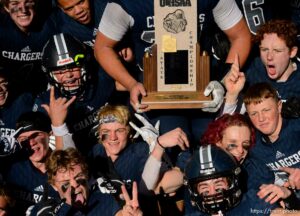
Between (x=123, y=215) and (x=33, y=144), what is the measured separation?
3.97ft

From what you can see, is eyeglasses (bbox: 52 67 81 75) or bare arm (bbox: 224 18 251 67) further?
eyeglasses (bbox: 52 67 81 75)

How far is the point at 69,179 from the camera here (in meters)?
5.64

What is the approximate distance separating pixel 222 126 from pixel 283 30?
82 cm

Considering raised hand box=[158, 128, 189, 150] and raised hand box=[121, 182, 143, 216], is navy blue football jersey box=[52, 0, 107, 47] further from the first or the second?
raised hand box=[121, 182, 143, 216]

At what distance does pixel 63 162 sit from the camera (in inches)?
224

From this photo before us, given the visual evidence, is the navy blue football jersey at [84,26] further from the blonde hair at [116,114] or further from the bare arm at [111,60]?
the blonde hair at [116,114]

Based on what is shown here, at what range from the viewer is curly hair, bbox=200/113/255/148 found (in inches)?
227

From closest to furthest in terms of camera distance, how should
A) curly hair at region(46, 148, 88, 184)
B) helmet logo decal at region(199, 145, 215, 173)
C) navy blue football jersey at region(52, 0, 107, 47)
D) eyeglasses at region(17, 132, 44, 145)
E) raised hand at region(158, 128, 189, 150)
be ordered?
1. helmet logo decal at region(199, 145, 215, 173)
2. raised hand at region(158, 128, 189, 150)
3. curly hair at region(46, 148, 88, 184)
4. eyeglasses at region(17, 132, 44, 145)
5. navy blue football jersey at region(52, 0, 107, 47)

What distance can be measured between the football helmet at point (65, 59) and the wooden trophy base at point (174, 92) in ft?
2.34

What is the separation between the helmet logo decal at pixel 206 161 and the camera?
211 inches

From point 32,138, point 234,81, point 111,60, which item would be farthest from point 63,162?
point 234,81

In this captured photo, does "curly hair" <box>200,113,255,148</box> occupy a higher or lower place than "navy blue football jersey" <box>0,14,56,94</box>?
lower

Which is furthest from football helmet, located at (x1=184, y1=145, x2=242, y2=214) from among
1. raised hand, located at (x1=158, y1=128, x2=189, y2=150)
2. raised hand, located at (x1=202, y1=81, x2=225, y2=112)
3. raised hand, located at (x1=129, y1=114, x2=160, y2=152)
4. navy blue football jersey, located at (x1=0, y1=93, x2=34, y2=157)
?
navy blue football jersey, located at (x1=0, y1=93, x2=34, y2=157)

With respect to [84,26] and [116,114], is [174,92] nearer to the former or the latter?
[116,114]
